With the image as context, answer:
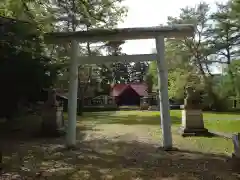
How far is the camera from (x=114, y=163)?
7.20m

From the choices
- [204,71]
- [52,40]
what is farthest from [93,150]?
[204,71]

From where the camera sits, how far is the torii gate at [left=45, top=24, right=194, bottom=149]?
8.66 m

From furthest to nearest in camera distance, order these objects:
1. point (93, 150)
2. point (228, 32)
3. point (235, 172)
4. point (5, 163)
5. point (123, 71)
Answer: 1. point (123, 71)
2. point (228, 32)
3. point (93, 150)
4. point (5, 163)
5. point (235, 172)

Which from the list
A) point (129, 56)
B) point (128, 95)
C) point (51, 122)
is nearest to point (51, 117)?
point (51, 122)

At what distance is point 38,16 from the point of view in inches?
329

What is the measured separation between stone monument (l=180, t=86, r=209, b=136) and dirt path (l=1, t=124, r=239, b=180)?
2.81 metres

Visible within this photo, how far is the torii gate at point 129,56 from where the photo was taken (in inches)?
341

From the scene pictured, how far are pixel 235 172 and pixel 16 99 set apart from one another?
897cm

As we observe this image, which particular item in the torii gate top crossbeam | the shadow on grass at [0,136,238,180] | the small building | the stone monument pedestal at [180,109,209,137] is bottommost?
the shadow on grass at [0,136,238,180]

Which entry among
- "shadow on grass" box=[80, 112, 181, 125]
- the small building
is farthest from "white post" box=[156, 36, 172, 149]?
the small building

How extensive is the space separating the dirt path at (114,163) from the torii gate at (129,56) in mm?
832

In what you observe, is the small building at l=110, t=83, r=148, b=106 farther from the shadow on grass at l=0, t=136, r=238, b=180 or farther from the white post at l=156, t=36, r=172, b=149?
the white post at l=156, t=36, r=172, b=149

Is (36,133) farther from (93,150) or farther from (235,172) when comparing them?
(235,172)

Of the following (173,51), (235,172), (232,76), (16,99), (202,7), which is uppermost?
(202,7)
